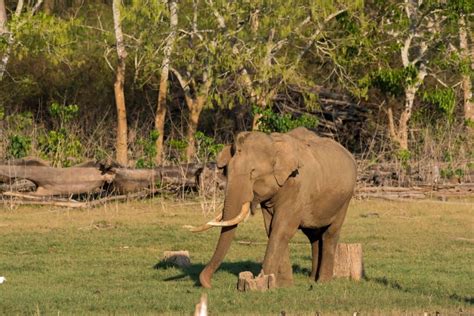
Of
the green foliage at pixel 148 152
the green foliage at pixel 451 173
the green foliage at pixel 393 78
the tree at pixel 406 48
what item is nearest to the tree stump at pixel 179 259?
the green foliage at pixel 148 152

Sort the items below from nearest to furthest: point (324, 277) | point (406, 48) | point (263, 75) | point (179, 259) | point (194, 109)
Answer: point (324, 277), point (179, 259), point (263, 75), point (406, 48), point (194, 109)

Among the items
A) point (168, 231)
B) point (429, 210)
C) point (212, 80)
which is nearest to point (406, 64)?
point (212, 80)

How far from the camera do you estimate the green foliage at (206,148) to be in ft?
82.5

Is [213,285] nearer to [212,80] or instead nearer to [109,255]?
[109,255]

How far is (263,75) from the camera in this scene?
1035 inches

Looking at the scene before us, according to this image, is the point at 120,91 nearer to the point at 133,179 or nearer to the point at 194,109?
the point at 194,109

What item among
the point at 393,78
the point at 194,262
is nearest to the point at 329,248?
the point at 194,262

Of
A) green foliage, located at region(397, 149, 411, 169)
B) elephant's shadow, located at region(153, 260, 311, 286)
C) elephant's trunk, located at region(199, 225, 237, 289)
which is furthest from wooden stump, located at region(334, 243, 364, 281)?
green foliage, located at region(397, 149, 411, 169)

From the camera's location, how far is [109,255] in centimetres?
1659

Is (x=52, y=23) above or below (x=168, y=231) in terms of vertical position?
above

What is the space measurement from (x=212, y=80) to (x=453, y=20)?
5.33 meters

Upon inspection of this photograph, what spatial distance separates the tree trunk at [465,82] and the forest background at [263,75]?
5 centimetres

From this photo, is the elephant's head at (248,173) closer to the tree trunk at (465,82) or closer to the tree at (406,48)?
the tree at (406,48)

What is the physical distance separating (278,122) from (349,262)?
39.4 ft
